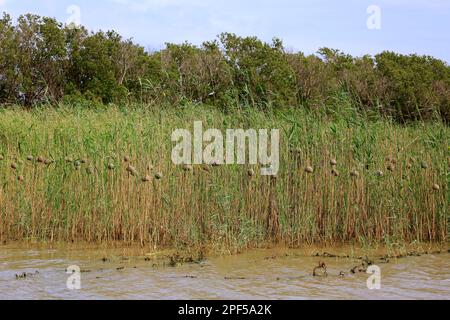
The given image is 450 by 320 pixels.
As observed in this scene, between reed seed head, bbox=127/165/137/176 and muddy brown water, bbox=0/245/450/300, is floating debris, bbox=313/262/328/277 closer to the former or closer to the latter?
muddy brown water, bbox=0/245/450/300

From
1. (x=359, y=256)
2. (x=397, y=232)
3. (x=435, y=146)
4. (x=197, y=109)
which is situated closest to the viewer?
(x=359, y=256)

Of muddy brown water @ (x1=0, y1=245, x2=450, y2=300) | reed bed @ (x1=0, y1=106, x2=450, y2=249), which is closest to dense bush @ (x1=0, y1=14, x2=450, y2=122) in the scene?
reed bed @ (x1=0, y1=106, x2=450, y2=249)

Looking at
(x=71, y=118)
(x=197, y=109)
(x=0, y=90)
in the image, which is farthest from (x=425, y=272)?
(x=0, y=90)

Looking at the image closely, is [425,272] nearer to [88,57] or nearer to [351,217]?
[351,217]

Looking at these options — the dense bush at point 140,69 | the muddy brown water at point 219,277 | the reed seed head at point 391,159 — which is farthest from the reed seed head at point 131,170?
the dense bush at point 140,69

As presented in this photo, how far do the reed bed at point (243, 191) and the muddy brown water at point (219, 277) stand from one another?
0.48 metres

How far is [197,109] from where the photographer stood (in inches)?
349

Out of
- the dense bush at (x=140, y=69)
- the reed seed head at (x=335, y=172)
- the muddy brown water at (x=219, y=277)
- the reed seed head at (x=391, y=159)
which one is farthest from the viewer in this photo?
the dense bush at (x=140, y=69)

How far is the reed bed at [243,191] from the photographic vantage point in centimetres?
759

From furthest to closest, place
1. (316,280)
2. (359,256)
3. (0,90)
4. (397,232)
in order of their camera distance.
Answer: (0,90) < (397,232) < (359,256) < (316,280)

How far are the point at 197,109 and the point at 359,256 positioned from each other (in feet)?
9.90

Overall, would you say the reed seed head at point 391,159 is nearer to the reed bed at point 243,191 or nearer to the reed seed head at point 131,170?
the reed bed at point 243,191

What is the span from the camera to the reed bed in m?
7.59

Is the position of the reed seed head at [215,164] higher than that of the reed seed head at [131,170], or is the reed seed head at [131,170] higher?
the reed seed head at [215,164]
